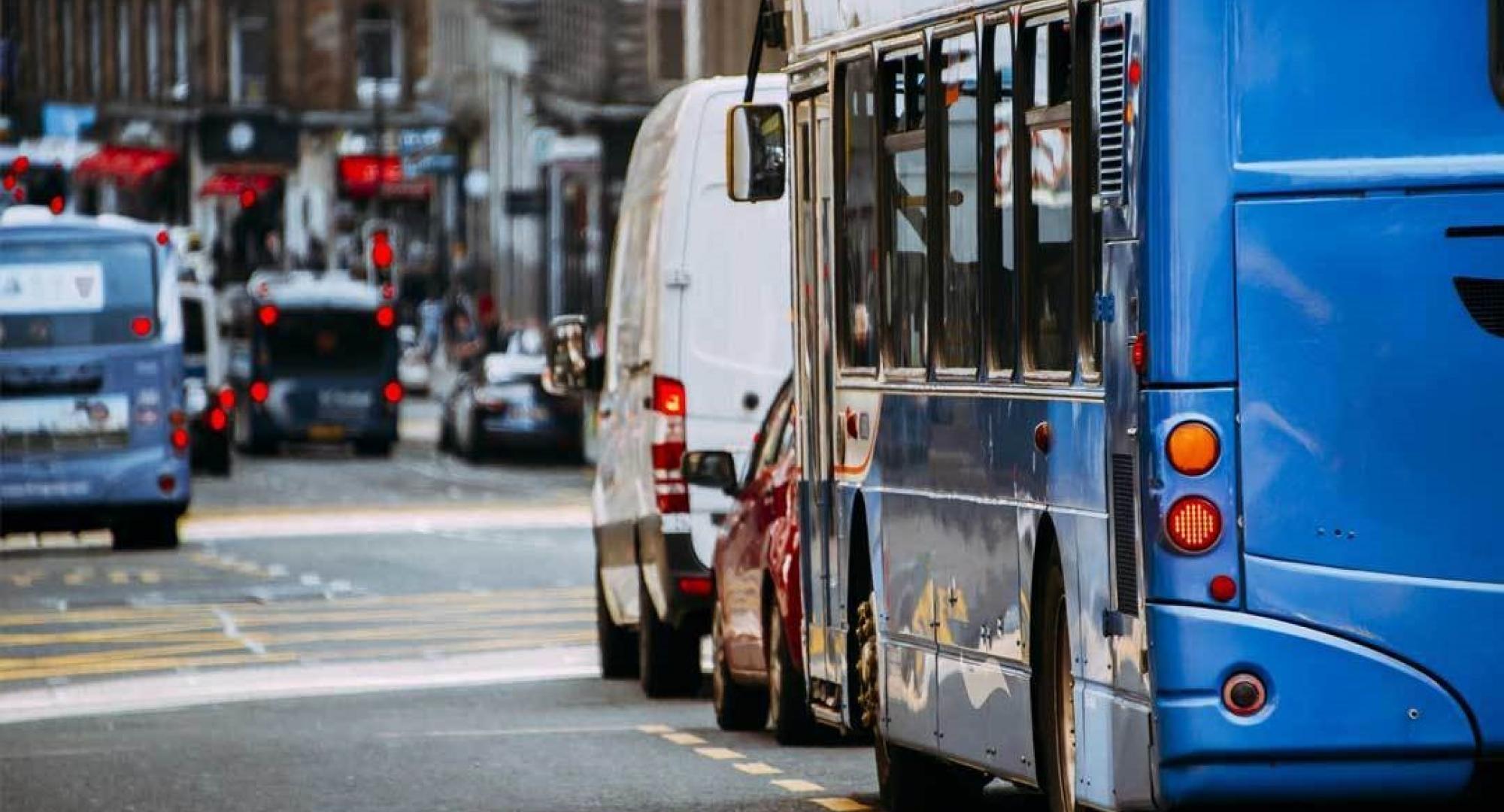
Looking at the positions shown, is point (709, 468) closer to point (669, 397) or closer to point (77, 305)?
point (669, 397)

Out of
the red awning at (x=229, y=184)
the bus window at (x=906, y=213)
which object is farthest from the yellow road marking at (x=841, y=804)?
the red awning at (x=229, y=184)

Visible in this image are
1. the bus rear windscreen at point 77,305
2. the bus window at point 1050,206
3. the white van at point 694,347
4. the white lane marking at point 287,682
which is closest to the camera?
the bus window at point 1050,206

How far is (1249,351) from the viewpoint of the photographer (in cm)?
911

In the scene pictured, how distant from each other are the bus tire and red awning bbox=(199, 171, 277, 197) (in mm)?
90961

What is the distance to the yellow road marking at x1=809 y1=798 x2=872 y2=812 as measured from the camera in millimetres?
13516

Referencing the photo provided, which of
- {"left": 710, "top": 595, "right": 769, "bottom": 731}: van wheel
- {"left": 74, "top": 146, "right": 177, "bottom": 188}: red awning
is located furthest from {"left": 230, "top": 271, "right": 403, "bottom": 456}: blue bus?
{"left": 74, "top": 146, "right": 177, "bottom": 188}: red awning

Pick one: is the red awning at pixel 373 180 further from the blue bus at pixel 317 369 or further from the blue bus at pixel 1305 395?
the blue bus at pixel 1305 395

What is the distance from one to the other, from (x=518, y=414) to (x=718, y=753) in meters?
36.8

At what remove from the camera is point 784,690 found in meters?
15.9

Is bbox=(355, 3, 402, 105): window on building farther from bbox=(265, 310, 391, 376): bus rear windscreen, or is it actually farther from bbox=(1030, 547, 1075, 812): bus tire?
bbox=(1030, 547, 1075, 812): bus tire

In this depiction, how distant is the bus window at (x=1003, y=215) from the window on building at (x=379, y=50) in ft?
329

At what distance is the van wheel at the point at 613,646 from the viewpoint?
20.9 m

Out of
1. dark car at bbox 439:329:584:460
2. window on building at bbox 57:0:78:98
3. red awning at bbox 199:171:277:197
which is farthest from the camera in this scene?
window on building at bbox 57:0:78:98

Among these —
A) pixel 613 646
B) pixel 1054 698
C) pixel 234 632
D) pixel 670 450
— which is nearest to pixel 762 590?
pixel 670 450
